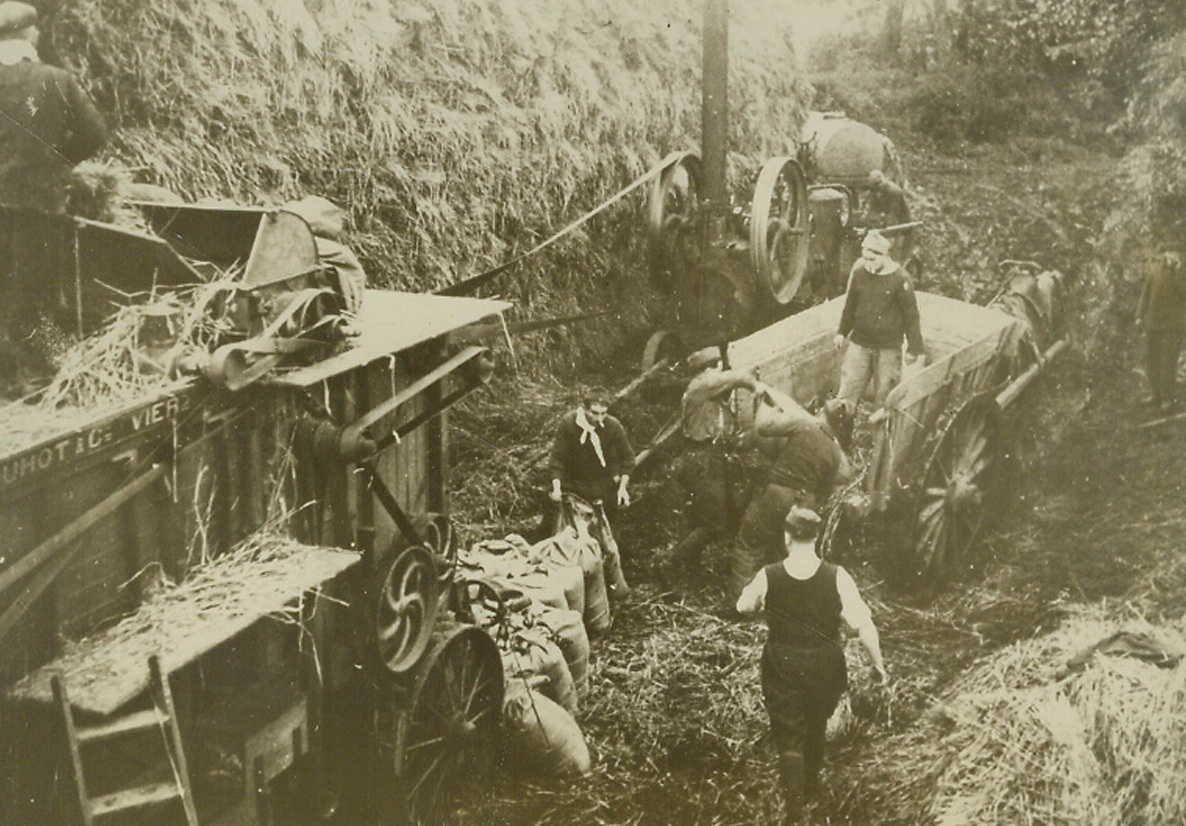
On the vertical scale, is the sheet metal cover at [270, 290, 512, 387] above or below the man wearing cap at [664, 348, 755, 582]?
above

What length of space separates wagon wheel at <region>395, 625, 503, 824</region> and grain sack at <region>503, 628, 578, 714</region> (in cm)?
12

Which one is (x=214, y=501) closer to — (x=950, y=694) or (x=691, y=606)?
(x=691, y=606)

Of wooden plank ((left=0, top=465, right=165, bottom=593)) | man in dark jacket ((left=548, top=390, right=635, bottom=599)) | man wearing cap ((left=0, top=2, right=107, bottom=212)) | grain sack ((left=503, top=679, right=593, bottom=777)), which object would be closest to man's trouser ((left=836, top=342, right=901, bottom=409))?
man in dark jacket ((left=548, top=390, right=635, bottom=599))

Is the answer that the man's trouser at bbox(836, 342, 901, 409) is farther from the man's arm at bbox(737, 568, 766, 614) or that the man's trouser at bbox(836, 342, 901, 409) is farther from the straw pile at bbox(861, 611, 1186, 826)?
the straw pile at bbox(861, 611, 1186, 826)

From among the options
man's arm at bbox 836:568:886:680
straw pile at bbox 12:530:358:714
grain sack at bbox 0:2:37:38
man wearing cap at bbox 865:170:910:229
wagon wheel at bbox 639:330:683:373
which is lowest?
man's arm at bbox 836:568:886:680

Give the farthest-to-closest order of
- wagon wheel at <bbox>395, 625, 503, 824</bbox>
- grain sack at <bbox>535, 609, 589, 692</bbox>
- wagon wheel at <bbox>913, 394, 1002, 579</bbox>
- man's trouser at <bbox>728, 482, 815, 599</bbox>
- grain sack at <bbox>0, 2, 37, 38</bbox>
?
wagon wheel at <bbox>913, 394, 1002, 579</bbox> < grain sack at <bbox>535, 609, 589, 692</bbox> < man's trouser at <bbox>728, 482, 815, 599</bbox> < wagon wheel at <bbox>395, 625, 503, 824</bbox> < grain sack at <bbox>0, 2, 37, 38</bbox>

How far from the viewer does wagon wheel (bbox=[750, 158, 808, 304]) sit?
4473 mm

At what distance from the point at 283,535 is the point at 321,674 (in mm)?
497

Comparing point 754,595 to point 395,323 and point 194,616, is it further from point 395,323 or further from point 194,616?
point 194,616

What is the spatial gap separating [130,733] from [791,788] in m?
2.46

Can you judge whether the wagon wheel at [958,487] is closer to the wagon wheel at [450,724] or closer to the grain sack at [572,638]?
the grain sack at [572,638]

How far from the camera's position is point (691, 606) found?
4.39 metres

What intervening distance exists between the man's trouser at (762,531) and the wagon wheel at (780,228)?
869 mm

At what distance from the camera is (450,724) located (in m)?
4.11
